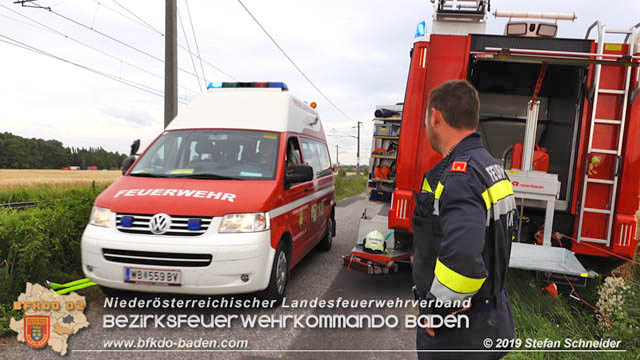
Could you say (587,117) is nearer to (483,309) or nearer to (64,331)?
(483,309)

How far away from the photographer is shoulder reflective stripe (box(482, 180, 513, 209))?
5.18 ft

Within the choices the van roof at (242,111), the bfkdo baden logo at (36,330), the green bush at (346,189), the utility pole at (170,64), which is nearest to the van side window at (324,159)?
the van roof at (242,111)

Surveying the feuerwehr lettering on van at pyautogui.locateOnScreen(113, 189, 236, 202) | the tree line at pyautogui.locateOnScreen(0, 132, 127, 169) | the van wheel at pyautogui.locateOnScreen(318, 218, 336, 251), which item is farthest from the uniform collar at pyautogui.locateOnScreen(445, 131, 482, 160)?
the tree line at pyautogui.locateOnScreen(0, 132, 127, 169)

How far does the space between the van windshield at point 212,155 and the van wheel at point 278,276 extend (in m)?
0.86

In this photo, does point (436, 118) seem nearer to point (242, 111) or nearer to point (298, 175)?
point (298, 175)

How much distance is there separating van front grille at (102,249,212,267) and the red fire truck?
2.11m

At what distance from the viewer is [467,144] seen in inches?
66.1

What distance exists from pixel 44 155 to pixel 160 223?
60055mm

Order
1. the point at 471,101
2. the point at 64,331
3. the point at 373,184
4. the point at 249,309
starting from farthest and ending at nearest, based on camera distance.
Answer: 1. the point at 373,184
2. the point at 249,309
3. the point at 64,331
4. the point at 471,101

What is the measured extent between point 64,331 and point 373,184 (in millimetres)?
5007

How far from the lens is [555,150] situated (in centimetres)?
584

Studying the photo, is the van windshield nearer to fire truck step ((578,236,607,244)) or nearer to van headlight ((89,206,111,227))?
van headlight ((89,206,111,227))

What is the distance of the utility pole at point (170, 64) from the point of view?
28.3 ft

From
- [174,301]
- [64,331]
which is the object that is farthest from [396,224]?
[64,331]
